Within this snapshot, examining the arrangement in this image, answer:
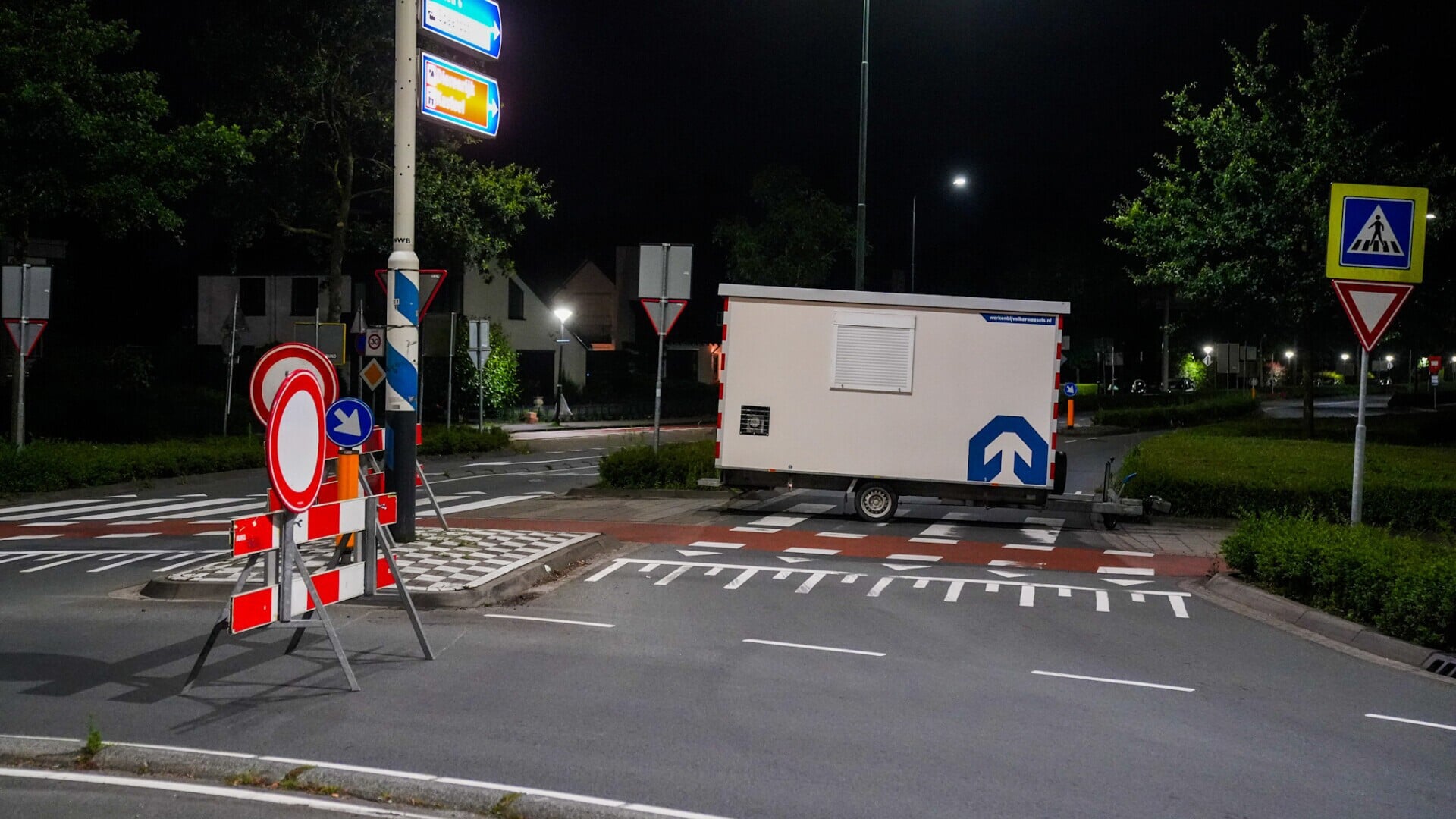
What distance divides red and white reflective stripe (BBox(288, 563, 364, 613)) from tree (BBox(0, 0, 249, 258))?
18.3 meters

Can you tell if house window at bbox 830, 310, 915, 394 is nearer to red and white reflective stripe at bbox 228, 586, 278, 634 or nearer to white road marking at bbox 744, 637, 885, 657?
white road marking at bbox 744, 637, 885, 657

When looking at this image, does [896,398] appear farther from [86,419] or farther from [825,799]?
[86,419]

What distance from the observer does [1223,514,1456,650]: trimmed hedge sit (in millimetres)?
8758

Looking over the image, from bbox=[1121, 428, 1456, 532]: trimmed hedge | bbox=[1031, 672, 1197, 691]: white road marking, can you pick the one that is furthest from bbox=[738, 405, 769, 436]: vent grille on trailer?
bbox=[1031, 672, 1197, 691]: white road marking

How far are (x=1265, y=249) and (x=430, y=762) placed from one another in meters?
24.2

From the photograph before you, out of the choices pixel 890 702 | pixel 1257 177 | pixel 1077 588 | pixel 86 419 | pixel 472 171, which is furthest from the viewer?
pixel 472 171

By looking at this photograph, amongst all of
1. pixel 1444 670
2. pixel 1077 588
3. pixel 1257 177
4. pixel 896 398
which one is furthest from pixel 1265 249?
pixel 1444 670

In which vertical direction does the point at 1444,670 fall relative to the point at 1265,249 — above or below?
below

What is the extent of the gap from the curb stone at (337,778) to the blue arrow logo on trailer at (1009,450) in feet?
37.3

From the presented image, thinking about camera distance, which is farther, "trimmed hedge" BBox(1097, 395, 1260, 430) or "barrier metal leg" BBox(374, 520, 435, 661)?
"trimmed hedge" BBox(1097, 395, 1260, 430)

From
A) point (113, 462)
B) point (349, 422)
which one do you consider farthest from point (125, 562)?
point (113, 462)

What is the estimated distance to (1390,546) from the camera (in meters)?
10.1

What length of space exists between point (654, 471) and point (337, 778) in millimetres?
14322

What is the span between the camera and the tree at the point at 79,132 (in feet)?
71.6
